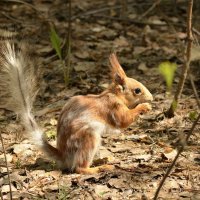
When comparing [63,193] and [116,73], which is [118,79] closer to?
[116,73]

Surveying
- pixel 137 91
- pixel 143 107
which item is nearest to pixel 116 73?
pixel 137 91

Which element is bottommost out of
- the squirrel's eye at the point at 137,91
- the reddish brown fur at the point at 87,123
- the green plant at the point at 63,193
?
the green plant at the point at 63,193

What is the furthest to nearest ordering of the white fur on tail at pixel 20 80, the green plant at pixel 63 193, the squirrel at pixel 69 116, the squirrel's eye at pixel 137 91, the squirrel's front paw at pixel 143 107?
the squirrel's eye at pixel 137 91 → the squirrel's front paw at pixel 143 107 → the squirrel at pixel 69 116 → the white fur on tail at pixel 20 80 → the green plant at pixel 63 193

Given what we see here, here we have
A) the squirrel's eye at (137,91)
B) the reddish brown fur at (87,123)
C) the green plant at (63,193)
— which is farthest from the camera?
the squirrel's eye at (137,91)

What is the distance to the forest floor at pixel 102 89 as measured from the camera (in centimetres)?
420

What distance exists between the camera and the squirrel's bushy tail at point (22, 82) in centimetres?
410

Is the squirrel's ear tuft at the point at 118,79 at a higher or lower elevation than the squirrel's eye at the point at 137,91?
higher

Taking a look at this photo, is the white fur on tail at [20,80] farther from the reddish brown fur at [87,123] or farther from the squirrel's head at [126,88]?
the squirrel's head at [126,88]

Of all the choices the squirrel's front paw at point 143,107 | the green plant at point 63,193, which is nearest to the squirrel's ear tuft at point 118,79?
the squirrel's front paw at point 143,107

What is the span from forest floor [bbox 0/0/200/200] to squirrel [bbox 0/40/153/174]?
169mm

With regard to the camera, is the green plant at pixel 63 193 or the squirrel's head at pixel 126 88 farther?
the squirrel's head at pixel 126 88

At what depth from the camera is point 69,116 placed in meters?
4.39

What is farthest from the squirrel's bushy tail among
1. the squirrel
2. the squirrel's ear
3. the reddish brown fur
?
the squirrel's ear

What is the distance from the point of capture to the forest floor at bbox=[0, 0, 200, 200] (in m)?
4.20
